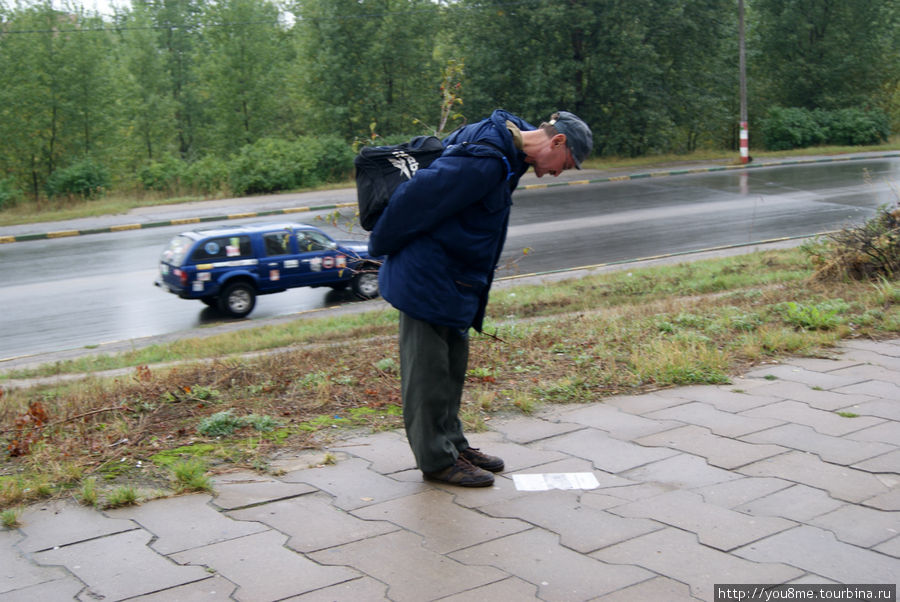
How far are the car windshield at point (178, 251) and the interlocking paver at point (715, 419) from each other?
1033cm

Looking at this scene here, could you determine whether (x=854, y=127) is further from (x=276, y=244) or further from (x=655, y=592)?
(x=655, y=592)

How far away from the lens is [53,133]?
32.2 meters

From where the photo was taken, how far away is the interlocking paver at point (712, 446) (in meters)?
4.21

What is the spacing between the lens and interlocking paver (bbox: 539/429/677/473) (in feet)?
13.9

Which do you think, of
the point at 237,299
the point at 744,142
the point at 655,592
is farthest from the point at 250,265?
the point at 744,142

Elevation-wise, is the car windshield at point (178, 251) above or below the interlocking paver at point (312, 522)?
above

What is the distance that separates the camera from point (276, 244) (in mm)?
14391

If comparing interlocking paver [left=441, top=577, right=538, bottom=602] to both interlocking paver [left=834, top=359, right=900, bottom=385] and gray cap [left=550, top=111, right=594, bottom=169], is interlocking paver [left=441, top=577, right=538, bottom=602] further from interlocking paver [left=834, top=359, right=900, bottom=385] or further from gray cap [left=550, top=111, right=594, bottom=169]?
interlocking paver [left=834, top=359, right=900, bottom=385]

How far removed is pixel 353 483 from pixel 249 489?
0.48 meters

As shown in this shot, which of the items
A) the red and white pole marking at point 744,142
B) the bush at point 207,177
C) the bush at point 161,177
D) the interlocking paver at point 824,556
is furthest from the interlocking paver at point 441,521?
the red and white pole marking at point 744,142

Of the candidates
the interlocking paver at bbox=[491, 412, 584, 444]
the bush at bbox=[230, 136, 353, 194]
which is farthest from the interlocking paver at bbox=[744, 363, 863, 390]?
the bush at bbox=[230, 136, 353, 194]

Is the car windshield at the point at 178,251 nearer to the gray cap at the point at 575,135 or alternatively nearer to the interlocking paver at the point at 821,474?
the gray cap at the point at 575,135

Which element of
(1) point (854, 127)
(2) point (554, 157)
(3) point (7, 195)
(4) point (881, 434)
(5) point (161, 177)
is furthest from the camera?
(1) point (854, 127)

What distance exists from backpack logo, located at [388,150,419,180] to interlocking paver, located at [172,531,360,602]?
1.64 m
